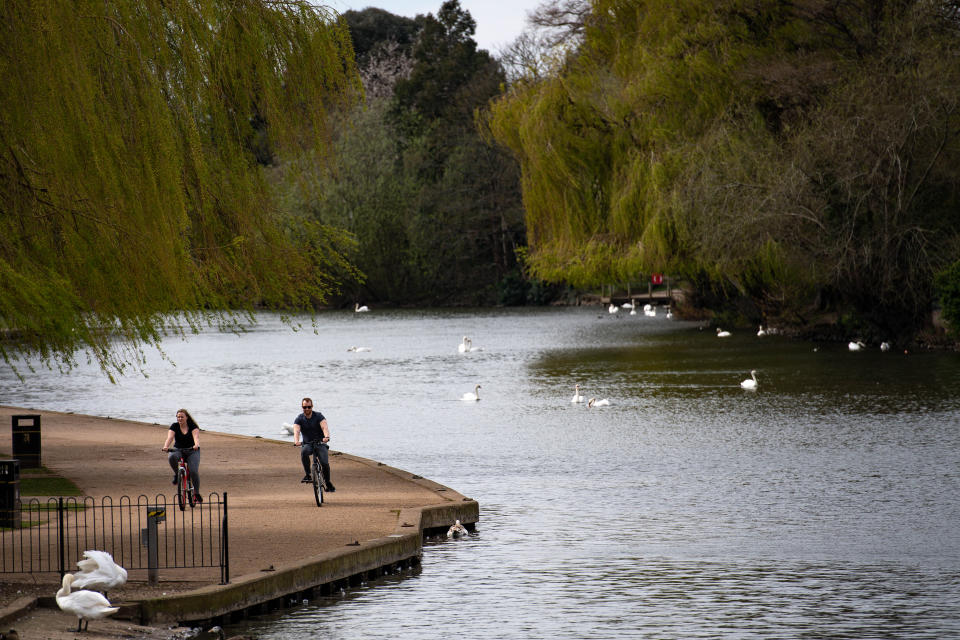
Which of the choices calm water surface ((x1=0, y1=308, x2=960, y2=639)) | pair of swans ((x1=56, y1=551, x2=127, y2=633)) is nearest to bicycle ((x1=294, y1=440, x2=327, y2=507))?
calm water surface ((x1=0, y1=308, x2=960, y2=639))

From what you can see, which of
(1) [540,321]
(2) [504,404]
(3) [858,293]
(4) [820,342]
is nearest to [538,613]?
(2) [504,404]

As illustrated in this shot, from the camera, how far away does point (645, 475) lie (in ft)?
71.6

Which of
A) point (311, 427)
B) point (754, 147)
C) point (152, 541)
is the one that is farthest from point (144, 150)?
point (754, 147)

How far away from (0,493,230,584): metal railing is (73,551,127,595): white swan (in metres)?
0.73

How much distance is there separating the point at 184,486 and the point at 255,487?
203cm

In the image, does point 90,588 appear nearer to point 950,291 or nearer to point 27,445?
point 27,445

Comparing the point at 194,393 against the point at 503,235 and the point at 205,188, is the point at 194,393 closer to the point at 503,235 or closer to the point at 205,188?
the point at 205,188

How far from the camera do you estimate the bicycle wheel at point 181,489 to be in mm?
16625

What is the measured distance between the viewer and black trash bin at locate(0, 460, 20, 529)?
48.3 ft

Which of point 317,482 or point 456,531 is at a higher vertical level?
point 317,482

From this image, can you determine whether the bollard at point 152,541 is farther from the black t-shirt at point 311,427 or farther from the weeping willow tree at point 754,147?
the weeping willow tree at point 754,147

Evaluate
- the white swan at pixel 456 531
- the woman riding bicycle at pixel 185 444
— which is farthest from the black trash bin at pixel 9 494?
the white swan at pixel 456 531

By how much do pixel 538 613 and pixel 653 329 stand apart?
5120 cm

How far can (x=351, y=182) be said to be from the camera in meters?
92.1
